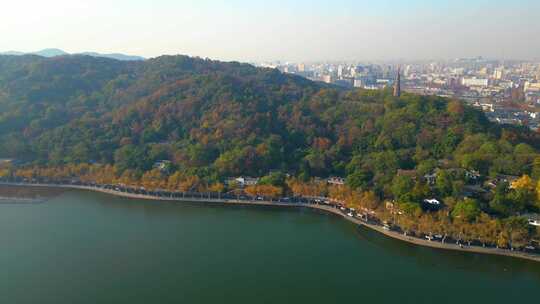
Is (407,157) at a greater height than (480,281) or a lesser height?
greater

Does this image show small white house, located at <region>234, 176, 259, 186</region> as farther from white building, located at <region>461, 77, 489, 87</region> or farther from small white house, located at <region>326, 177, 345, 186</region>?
white building, located at <region>461, 77, 489, 87</region>

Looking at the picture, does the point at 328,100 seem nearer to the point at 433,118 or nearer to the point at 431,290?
the point at 433,118

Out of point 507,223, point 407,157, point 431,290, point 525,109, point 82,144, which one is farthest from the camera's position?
point 525,109

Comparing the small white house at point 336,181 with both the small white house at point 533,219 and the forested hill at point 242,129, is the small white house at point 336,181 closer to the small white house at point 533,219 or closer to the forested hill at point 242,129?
the forested hill at point 242,129

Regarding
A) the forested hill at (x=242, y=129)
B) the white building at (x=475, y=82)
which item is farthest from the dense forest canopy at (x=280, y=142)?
the white building at (x=475, y=82)

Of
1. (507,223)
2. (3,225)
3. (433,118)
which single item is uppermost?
(433,118)

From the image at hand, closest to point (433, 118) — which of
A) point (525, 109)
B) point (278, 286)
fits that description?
point (278, 286)

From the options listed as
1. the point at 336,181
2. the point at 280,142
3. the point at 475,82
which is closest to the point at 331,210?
the point at 336,181
